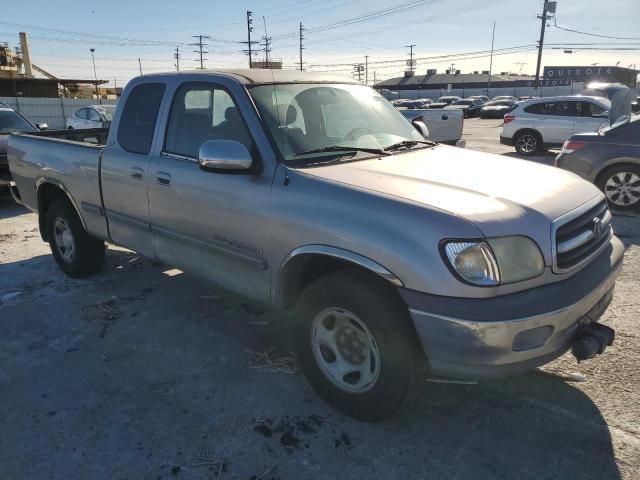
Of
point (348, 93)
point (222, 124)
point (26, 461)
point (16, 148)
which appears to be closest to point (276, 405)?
point (26, 461)

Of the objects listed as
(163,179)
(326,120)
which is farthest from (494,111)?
(163,179)

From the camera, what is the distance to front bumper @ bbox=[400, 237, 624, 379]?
2.36 m

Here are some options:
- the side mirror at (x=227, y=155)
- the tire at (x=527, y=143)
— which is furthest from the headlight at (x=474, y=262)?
the tire at (x=527, y=143)

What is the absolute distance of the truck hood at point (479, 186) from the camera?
251 centimetres

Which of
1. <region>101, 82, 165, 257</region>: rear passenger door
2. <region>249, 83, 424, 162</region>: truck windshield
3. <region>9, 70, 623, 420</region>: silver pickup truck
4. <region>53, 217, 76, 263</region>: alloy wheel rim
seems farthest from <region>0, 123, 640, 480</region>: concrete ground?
<region>249, 83, 424, 162</region>: truck windshield

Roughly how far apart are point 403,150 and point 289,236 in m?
1.22

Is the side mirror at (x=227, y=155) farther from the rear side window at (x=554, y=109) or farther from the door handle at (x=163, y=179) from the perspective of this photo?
the rear side window at (x=554, y=109)

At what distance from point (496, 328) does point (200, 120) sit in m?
2.51

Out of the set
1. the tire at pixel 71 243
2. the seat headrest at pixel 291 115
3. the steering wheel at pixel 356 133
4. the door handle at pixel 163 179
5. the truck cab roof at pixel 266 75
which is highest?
the truck cab roof at pixel 266 75

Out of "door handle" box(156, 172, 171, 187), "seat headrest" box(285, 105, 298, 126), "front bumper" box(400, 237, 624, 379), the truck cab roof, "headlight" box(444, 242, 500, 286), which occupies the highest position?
the truck cab roof

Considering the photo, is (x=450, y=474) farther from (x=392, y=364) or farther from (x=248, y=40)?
(x=248, y=40)

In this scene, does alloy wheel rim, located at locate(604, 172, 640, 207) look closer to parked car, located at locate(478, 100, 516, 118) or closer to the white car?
the white car

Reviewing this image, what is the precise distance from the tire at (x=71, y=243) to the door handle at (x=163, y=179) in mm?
1734

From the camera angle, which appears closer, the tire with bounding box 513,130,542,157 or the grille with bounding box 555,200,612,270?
the grille with bounding box 555,200,612,270
